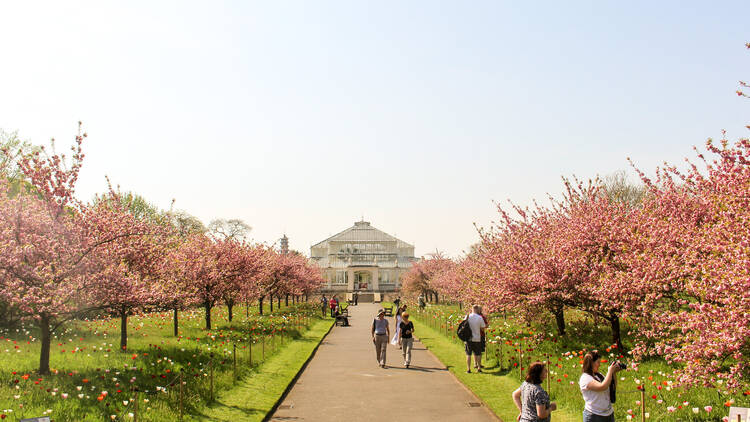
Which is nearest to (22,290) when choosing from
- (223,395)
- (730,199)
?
(223,395)

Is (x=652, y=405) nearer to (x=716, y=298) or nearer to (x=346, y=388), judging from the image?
(x=716, y=298)

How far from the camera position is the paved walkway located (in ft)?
36.3

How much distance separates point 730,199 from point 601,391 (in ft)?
11.8

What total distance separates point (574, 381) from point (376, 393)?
427cm

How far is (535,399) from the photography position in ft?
23.6

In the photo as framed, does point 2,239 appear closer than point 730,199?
No

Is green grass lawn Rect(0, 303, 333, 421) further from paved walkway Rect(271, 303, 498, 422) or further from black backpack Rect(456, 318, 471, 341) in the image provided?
black backpack Rect(456, 318, 471, 341)

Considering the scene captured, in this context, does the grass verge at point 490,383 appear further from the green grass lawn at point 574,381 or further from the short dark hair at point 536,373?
the short dark hair at point 536,373

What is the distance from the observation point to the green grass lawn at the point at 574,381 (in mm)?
9805

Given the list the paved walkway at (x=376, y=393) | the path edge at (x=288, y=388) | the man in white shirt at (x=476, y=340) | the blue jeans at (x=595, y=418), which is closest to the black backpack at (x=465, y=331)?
the man in white shirt at (x=476, y=340)

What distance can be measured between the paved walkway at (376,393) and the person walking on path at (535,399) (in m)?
3.58

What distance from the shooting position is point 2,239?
1220 cm

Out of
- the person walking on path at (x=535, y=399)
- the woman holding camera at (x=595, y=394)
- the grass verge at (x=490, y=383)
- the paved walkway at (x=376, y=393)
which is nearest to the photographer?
the person walking on path at (x=535, y=399)

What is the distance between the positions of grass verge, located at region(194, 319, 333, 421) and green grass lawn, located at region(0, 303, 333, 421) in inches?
8.9
